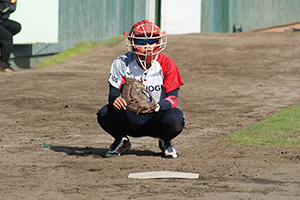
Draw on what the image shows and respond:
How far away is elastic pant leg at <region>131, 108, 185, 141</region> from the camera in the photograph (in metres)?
4.49

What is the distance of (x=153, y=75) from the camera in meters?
4.59

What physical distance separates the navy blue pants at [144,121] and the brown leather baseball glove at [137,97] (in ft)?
0.50

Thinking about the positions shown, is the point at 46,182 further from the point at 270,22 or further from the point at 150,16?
the point at 270,22

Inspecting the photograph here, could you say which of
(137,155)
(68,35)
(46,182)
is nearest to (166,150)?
(137,155)

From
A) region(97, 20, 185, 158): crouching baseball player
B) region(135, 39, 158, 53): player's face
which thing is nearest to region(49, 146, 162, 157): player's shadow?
region(97, 20, 185, 158): crouching baseball player

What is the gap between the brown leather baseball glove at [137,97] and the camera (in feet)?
14.4

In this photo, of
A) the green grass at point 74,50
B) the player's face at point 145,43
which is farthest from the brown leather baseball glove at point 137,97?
the green grass at point 74,50

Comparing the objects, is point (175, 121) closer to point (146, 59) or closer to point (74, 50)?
point (146, 59)

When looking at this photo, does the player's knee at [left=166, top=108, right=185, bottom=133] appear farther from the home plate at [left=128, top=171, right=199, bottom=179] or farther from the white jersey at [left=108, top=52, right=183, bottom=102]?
the home plate at [left=128, top=171, right=199, bottom=179]

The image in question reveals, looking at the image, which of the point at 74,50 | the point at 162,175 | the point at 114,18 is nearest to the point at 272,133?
the point at 162,175

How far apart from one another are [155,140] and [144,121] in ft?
4.25

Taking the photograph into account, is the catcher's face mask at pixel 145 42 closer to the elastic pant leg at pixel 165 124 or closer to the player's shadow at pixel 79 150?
the elastic pant leg at pixel 165 124

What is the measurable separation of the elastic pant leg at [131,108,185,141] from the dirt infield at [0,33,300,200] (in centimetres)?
28

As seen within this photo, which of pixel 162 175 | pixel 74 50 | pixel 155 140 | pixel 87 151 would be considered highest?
pixel 74 50
